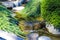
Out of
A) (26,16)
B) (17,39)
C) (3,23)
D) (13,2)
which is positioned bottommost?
(17,39)

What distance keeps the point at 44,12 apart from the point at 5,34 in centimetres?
206

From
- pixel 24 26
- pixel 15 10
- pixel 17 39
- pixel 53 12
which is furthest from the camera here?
pixel 15 10

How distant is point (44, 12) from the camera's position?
31.1 ft

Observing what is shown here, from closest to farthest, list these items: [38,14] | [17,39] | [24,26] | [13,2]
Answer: [17,39]
[24,26]
[38,14]
[13,2]

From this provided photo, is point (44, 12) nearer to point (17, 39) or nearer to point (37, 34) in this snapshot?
point (37, 34)

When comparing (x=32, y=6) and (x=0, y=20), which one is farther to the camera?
(x=32, y=6)

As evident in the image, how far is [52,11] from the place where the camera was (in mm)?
9203

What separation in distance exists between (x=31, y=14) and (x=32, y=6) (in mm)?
672

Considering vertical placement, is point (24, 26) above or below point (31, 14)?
below

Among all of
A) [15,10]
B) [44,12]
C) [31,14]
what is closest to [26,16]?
[31,14]

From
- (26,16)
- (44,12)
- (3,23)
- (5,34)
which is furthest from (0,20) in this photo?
(26,16)

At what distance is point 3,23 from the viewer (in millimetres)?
9211

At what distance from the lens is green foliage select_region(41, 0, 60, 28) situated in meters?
8.93

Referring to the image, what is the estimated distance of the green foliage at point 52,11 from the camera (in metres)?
8.93
